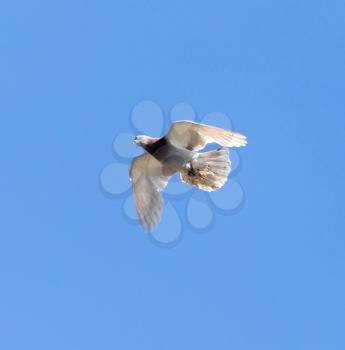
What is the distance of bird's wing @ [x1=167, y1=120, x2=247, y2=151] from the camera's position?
1467cm

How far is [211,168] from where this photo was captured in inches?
631

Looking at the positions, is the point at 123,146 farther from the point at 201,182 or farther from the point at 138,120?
the point at 201,182

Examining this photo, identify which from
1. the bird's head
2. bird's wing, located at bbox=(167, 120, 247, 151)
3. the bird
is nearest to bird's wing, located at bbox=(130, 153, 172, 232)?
the bird

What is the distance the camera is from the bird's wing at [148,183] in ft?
52.8

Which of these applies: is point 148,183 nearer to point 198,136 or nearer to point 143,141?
point 143,141

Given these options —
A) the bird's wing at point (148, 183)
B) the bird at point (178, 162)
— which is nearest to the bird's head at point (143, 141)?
the bird at point (178, 162)

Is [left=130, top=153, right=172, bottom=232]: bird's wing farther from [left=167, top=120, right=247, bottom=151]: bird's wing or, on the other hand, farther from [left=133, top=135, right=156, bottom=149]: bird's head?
[left=167, top=120, right=247, bottom=151]: bird's wing

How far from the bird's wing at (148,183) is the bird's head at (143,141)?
33 centimetres

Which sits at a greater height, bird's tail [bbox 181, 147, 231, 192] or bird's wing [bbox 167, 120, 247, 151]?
Answer: bird's wing [bbox 167, 120, 247, 151]

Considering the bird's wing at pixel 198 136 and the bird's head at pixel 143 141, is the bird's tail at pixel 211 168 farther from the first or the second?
the bird's head at pixel 143 141

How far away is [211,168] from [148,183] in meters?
1.73

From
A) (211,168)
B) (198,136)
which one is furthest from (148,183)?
(198,136)

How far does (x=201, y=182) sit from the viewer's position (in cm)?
1611

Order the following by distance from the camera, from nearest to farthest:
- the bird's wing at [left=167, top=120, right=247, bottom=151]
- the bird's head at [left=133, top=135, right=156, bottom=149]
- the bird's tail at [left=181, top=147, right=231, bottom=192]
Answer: the bird's wing at [left=167, top=120, right=247, bottom=151] → the bird's tail at [left=181, top=147, right=231, bottom=192] → the bird's head at [left=133, top=135, right=156, bottom=149]
